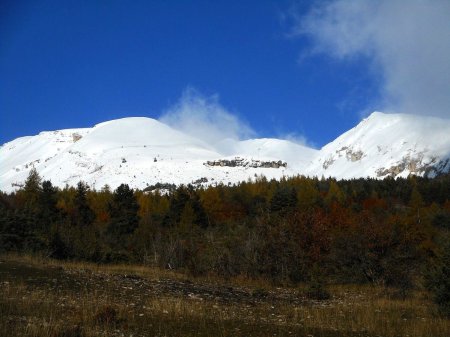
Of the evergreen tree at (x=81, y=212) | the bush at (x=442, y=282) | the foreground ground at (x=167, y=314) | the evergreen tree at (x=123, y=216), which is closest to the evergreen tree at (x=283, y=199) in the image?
the evergreen tree at (x=123, y=216)

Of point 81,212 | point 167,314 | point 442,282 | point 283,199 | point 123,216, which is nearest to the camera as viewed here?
point 167,314

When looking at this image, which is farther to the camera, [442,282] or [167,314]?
[442,282]

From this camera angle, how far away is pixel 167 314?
14617mm

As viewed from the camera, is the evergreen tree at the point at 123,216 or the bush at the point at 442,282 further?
the evergreen tree at the point at 123,216

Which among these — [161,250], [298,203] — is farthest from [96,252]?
[298,203]

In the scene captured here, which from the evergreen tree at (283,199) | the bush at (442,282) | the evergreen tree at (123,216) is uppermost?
the evergreen tree at (283,199)

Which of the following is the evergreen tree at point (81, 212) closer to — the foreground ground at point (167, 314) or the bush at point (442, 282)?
the foreground ground at point (167, 314)

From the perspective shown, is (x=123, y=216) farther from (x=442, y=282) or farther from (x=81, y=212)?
(x=442, y=282)

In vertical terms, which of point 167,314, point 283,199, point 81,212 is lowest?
point 167,314

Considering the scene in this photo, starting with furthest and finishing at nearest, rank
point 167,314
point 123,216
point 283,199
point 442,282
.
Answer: point 283,199 < point 123,216 < point 442,282 < point 167,314

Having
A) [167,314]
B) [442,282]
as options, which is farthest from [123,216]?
[167,314]

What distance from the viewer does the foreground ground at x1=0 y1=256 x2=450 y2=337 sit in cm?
1199

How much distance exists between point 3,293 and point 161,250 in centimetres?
2682

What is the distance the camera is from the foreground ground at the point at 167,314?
1199 cm
